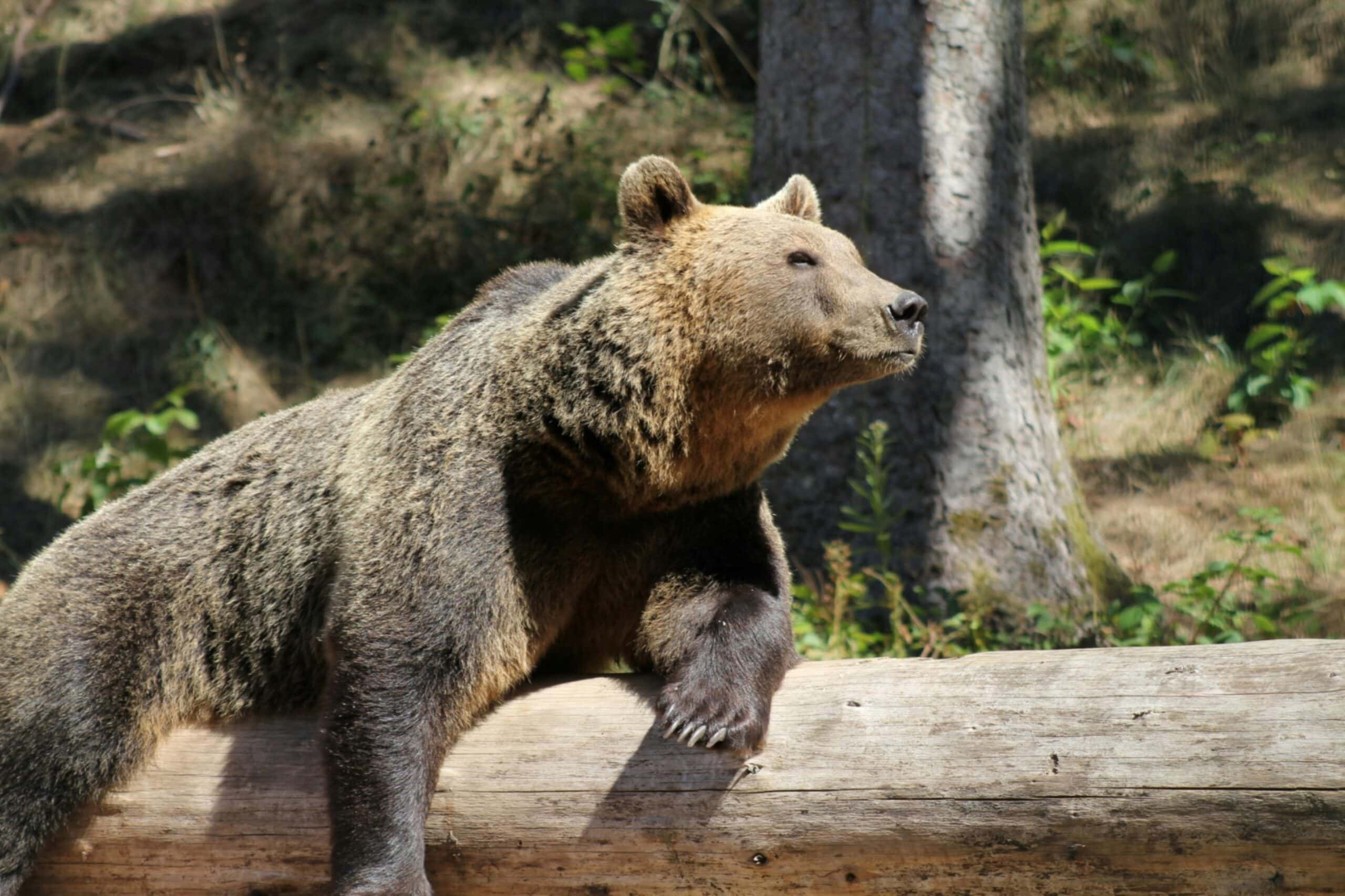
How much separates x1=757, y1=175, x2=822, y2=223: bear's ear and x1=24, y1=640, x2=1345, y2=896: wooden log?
5.40ft

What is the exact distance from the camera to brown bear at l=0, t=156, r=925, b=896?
12.4 feet

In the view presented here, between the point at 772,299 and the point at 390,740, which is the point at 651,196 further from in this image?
the point at 390,740

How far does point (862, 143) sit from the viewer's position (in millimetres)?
6977

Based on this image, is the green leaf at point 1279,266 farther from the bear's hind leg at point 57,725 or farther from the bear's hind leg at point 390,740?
the bear's hind leg at point 57,725

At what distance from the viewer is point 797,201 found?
4652 millimetres

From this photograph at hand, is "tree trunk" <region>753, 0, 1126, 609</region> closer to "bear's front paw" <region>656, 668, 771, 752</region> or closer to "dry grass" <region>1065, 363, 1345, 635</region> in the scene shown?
"dry grass" <region>1065, 363, 1345, 635</region>

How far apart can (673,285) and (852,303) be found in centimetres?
57

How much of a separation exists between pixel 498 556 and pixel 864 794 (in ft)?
4.20

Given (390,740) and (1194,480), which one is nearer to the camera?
(390,740)

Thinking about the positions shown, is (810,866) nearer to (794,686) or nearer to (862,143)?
→ (794,686)

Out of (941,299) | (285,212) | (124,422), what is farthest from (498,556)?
(285,212)

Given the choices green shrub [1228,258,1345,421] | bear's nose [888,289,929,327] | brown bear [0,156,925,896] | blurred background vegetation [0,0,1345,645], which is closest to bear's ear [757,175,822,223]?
brown bear [0,156,925,896]

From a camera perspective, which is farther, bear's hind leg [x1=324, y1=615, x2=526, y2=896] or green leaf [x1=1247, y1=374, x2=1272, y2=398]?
green leaf [x1=1247, y1=374, x2=1272, y2=398]

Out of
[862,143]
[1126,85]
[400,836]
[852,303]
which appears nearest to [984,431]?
[862,143]
